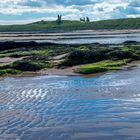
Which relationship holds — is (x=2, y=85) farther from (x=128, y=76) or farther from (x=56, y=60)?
(x=56, y=60)

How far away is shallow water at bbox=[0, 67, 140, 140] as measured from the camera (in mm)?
15781

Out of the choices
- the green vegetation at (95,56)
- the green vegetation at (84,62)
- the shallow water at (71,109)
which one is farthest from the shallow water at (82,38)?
the shallow water at (71,109)

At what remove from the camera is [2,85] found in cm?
2869

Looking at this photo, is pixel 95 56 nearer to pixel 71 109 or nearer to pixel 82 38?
pixel 71 109

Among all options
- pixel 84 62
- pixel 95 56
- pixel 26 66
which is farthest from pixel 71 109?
pixel 95 56

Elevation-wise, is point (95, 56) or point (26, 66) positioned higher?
point (95, 56)

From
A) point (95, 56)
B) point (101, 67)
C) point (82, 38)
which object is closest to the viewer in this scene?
point (101, 67)

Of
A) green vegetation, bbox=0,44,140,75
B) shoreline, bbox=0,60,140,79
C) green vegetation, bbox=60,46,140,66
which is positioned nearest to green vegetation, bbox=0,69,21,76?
green vegetation, bbox=0,44,140,75

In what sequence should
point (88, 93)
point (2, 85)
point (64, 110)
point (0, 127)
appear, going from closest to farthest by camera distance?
point (0, 127) < point (64, 110) < point (88, 93) < point (2, 85)

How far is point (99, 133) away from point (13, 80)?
54.0 feet

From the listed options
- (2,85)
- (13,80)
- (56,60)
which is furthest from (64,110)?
(56,60)

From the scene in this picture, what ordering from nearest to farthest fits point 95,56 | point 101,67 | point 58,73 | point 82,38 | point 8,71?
point 58,73 → point 101,67 → point 8,71 → point 95,56 → point 82,38

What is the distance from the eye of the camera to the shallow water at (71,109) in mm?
15781

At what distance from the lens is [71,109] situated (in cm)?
1972
